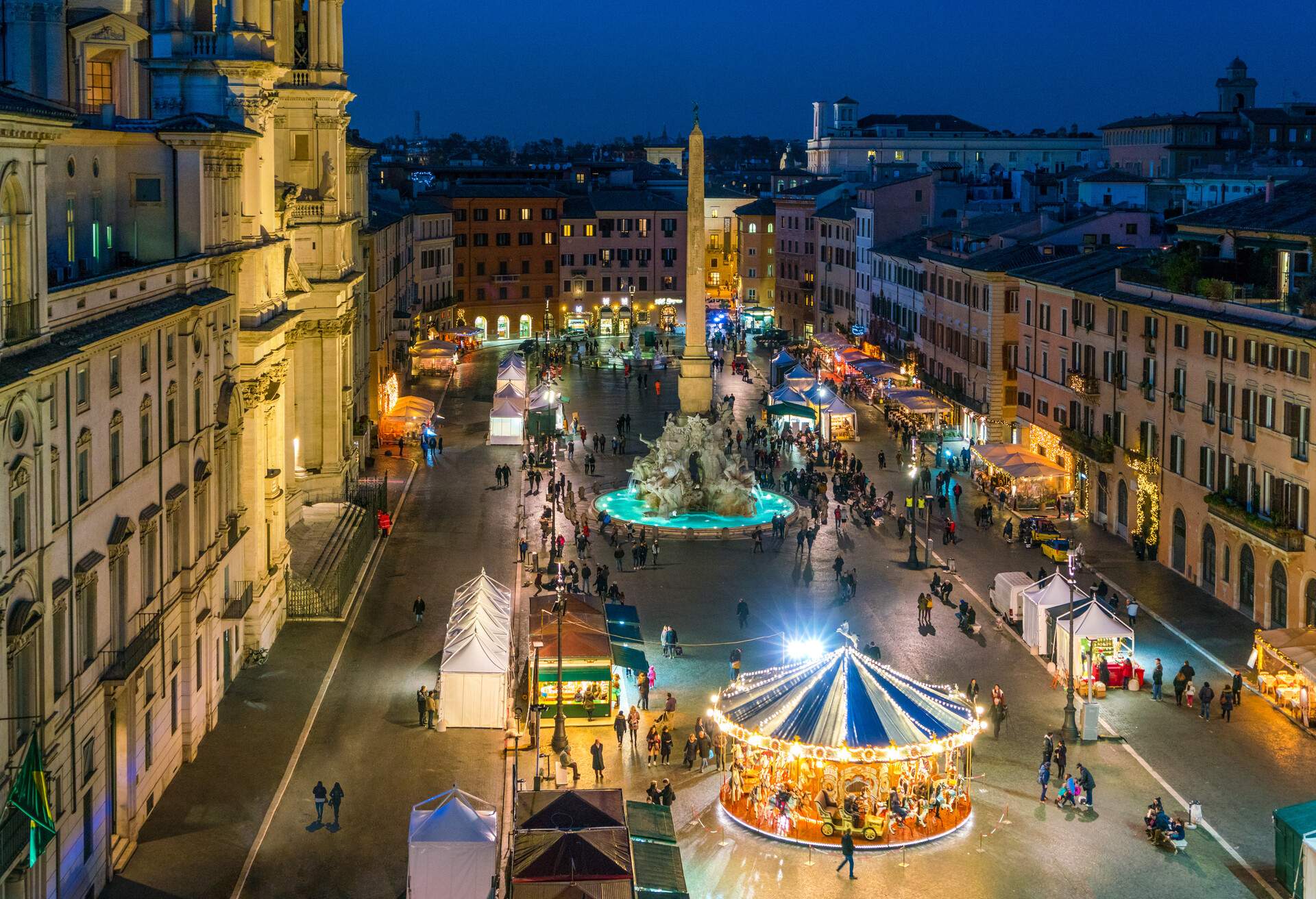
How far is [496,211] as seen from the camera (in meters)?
149

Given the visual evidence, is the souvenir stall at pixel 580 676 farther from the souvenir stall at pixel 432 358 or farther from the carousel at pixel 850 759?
the souvenir stall at pixel 432 358

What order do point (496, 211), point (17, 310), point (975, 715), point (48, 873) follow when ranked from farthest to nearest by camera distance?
point (496, 211) → point (975, 715) → point (48, 873) → point (17, 310)

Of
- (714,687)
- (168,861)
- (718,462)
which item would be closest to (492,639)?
(714,687)

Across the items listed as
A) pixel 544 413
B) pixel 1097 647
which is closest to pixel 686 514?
pixel 544 413

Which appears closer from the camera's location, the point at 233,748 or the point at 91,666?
the point at 91,666

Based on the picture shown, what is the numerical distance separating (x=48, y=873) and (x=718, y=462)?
151 feet

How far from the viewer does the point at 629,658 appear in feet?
147

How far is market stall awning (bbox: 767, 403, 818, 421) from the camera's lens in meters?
89.9

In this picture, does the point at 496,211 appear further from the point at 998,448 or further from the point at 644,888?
the point at 644,888

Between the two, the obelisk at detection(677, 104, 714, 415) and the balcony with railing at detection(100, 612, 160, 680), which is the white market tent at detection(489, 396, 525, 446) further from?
the balcony with railing at detection(100, 612, 160, 680)

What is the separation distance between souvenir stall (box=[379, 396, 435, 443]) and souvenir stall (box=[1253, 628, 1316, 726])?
49.6m

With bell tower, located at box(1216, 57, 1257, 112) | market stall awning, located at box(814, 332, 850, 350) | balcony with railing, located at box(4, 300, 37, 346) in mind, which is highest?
bell tower, located at box(1216, 57, 1257, 112)

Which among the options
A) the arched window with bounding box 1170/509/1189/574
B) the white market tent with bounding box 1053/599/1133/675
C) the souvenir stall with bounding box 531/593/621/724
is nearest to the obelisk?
the arched window with bounding box 1170/509/1189/574

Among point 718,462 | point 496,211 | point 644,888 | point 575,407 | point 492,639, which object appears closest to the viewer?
point 644,888
